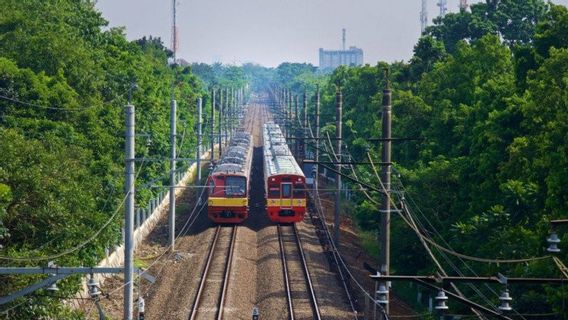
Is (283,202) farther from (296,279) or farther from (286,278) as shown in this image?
(286,278)

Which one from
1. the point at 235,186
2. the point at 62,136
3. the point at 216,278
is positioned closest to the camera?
the point at 62,136

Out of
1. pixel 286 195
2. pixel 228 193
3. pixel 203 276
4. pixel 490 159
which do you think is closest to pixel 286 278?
pixel 203 276

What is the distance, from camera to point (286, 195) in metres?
43.7

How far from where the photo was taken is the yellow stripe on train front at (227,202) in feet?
143

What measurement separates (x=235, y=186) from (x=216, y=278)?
9.37m

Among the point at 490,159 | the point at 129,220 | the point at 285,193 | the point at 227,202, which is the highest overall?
the point at 490,159

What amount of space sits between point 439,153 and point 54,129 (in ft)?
50.3

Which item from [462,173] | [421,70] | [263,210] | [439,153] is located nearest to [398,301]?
[462,173]

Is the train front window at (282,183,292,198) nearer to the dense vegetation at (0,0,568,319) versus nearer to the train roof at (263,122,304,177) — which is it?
the train roof at (263,122,304,177)

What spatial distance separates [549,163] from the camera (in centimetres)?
2417

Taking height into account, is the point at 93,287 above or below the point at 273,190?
below

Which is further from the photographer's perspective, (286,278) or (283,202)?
(283,202)

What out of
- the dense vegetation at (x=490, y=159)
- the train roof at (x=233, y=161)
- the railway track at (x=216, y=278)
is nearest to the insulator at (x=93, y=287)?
the dense vegetation at (x=490, y=159)

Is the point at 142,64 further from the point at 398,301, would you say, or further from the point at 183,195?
the point at 398,301
